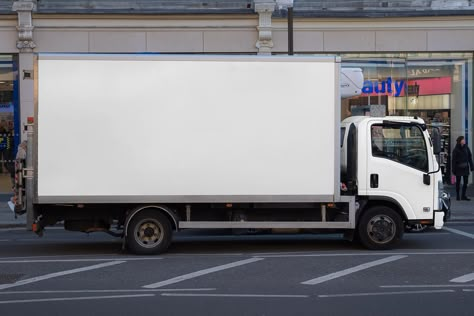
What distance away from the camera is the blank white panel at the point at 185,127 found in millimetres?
10477

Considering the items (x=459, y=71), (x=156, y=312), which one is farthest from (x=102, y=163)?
(x=459, y=71)

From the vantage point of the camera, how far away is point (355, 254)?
10.8 m

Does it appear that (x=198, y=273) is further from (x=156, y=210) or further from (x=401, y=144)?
(x=401, y=144)

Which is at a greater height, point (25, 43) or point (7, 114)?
point (25, 43)

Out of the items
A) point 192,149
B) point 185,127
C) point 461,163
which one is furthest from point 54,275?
point 461,163

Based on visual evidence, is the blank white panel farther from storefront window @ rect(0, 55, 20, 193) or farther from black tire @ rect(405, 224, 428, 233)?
storefront window @ rect(0, 55, 20, 193)

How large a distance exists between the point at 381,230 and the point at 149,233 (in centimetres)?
370

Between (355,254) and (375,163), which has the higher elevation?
(375,163)

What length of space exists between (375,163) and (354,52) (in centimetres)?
1006

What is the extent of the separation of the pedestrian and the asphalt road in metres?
6.60

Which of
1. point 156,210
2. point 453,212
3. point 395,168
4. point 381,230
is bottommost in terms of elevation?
point 453,212


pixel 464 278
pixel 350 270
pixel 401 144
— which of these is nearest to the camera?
pixel 464 278

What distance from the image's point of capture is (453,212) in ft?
56.2

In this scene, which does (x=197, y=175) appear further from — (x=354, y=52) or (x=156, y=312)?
(x=354, y=52)
